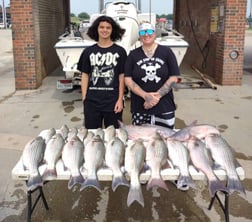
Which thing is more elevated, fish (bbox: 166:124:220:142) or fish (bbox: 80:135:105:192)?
fish (bbox: 166:124:220:142)

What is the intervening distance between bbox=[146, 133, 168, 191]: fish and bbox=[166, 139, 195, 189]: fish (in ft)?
0.16

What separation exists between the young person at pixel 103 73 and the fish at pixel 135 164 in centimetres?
90

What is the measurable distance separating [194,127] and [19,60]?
21.3ft

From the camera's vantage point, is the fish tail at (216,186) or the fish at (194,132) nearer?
the fish tail at (216,186)

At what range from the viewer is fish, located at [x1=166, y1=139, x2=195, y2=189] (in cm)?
258

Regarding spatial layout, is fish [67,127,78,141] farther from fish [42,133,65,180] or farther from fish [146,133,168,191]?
fish [146,133,168,191]

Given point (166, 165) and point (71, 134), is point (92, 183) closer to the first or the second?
point (166, 165)

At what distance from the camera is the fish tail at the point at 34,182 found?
258 centimetres

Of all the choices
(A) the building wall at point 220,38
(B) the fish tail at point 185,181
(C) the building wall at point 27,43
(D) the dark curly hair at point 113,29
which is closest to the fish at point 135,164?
(B) the fish tail at point 185,181

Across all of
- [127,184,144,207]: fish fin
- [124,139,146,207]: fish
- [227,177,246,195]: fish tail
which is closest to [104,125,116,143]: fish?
[124,139,146,207]: fish

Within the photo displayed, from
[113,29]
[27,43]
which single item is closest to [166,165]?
[113,29]

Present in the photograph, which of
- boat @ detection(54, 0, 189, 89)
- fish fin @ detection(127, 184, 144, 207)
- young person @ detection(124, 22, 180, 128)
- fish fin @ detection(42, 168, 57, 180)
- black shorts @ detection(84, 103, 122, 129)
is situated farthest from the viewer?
boat @ detection(54, 0, 189, 89)

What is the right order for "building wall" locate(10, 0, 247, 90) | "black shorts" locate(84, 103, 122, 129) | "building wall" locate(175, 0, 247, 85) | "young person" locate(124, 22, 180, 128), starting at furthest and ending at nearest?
1. "building wall" locate(175, 0, 247, 85)
2. "building wall" locate(10, 0, 247, 90)
3. "black shorts" locate(84, 103, 122, 129)
4. "young person" locate(124, 22, 180, 128)

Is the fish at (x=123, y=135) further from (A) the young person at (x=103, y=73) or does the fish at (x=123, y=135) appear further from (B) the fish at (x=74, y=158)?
(A) the young person at (x=103, y=73)
